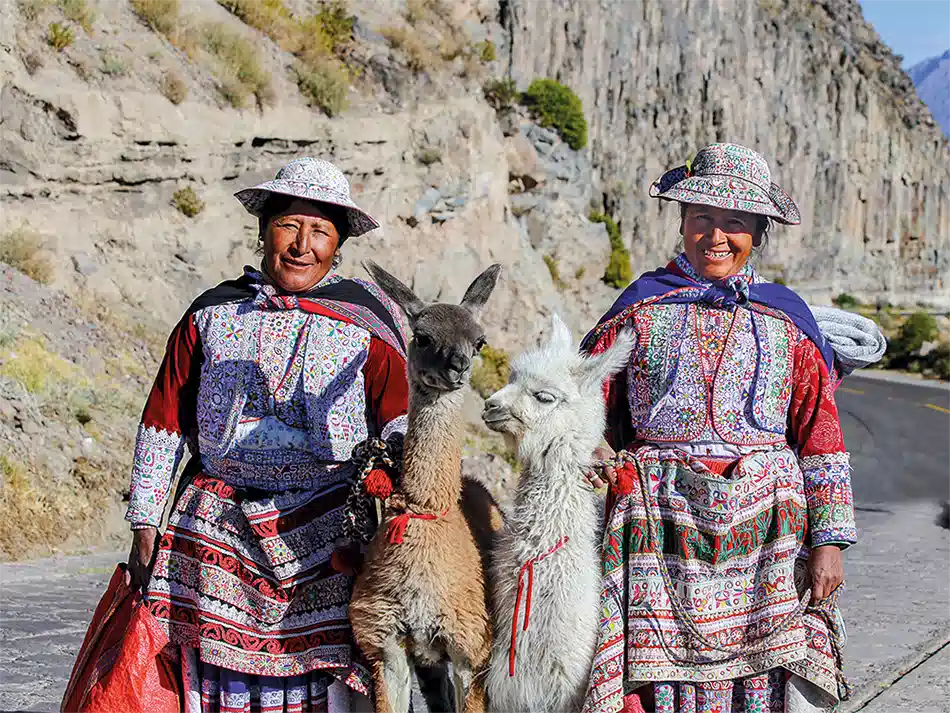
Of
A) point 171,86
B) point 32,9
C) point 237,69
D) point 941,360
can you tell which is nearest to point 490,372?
point 237,69

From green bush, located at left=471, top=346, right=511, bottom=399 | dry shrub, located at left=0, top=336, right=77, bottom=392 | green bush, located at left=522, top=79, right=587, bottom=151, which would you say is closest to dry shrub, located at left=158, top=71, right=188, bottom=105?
dry shrub, located at left=0, top=336, right=77, bottom=392

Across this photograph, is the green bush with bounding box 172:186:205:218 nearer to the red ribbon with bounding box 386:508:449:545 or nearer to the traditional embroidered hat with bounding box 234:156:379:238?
the traditional embroidered hat with bounding box 234:156:379:238

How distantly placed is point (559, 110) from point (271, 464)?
2680cm

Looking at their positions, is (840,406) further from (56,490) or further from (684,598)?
(684,598)

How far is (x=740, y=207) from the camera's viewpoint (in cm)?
313

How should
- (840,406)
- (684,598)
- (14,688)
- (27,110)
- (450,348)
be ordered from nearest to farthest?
(450,348)
(684,598)
(14,688)
(27,110)
(840,406)

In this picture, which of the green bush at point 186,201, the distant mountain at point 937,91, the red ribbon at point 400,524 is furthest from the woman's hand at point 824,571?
the distant mountain at point 937,91

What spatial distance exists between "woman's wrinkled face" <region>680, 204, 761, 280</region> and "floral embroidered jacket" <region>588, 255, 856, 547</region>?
0.23 ft

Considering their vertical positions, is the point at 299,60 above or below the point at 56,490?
above

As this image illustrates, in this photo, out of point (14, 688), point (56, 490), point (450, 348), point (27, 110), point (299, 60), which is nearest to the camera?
point (450, 348)

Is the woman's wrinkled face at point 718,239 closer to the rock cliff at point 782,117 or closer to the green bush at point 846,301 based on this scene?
the rock cliff at point 782,117

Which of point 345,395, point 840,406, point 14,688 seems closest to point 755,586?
point 345,395

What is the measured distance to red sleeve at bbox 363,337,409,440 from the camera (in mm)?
3244

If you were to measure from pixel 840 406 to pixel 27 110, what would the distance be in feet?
60.0
